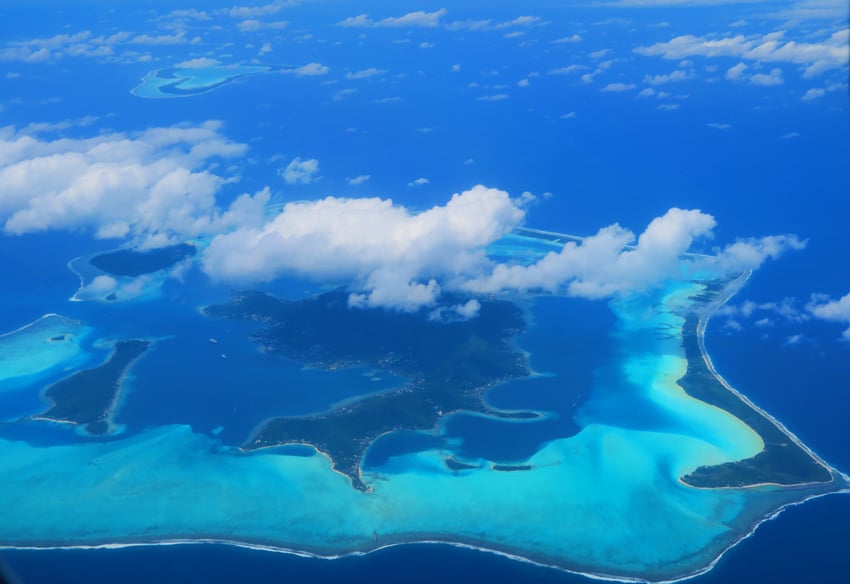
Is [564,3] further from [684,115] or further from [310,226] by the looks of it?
[310,226]

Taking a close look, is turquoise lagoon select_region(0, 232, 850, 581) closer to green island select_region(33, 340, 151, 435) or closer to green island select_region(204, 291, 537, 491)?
green island select_region(33, 340, 151, 435)

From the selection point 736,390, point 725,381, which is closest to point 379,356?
point 725,381

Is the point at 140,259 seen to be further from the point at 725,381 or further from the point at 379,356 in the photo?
the point at 725,381

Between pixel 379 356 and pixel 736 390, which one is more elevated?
pixel 736 390

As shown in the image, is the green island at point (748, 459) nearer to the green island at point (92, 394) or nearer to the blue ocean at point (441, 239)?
the blue ocean at point (441, 239)

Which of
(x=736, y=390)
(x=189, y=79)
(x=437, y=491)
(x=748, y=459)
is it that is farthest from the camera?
(x=189, y=79)

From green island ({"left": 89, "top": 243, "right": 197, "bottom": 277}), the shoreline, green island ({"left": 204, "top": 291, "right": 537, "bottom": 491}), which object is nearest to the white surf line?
the shoreline

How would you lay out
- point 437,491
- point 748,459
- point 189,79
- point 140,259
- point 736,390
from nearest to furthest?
point 437,491
point 748,459
point 736,390
point 140,259
point 189,79
